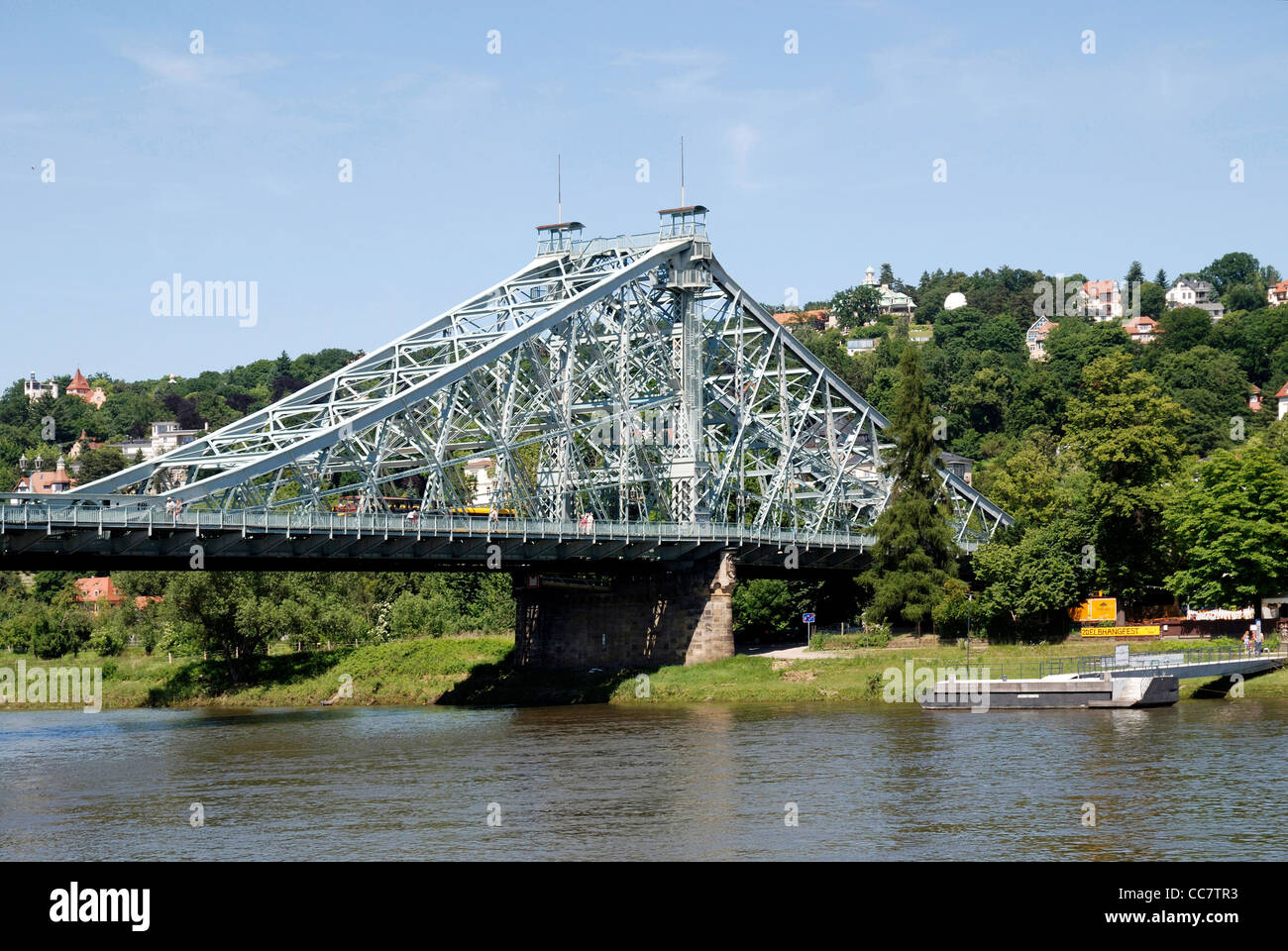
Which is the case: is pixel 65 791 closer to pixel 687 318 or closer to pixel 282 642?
pixel 687 318

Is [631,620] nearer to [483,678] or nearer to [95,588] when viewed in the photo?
[483,678]

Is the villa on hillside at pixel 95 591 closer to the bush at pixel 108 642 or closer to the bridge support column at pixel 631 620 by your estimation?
the bush at pixel 108 642

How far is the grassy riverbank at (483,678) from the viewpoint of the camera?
74438 mm

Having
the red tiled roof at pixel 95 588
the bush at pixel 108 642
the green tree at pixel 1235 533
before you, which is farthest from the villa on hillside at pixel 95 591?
the green tree at pixel 1235 533

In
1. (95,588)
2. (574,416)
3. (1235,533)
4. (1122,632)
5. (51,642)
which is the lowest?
(51,642)

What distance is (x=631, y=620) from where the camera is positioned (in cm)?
8631

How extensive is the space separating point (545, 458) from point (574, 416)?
7.33 metres

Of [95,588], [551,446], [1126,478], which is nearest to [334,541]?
[551,446]

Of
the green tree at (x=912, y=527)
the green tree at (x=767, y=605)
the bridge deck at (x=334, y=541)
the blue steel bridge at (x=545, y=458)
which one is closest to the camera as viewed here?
the bridge deck at (x=334, y=541)

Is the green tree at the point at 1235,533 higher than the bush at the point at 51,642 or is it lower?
higher

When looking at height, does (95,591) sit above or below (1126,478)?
below

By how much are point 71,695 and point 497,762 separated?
189 feet

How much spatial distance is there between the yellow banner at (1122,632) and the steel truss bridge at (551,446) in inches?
562
